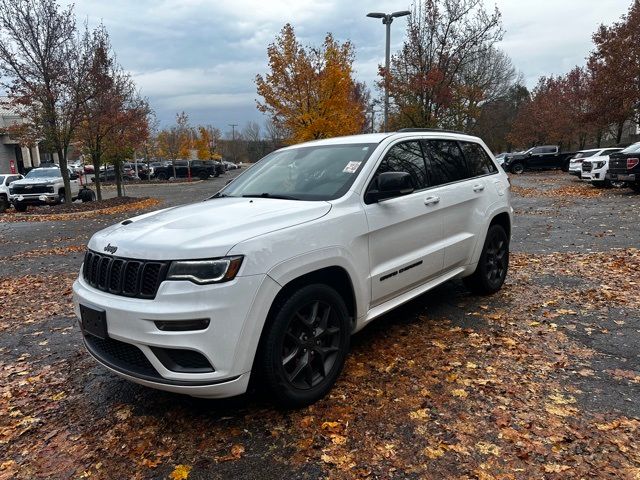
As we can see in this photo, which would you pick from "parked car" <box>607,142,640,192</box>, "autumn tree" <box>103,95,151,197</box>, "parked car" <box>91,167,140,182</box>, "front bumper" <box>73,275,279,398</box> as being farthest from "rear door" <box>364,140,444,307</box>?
"parked car" <box>91,167,140,182</box>

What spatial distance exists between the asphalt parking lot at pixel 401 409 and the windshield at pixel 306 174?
4.75 ft

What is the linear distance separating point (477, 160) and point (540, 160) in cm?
3293

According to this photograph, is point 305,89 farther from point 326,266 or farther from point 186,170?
point 186,170

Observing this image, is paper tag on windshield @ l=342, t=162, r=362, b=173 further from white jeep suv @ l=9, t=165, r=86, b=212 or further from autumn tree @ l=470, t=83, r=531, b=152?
autumn tree @ l=470, t=83, r=531, b=152

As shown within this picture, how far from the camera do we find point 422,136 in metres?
4.60

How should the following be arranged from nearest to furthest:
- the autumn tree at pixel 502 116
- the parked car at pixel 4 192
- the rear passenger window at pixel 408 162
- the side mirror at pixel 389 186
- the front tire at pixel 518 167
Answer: the side mirror at pixel 389 186
the rear passenger window at pixel 408 162
the parked car at pixel 4 192
the front tire at pixel 518 167
the autumn tree at pixel 502 116

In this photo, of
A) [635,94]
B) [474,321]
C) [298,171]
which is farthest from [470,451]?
[635,94]

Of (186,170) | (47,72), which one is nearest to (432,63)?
(47,72)

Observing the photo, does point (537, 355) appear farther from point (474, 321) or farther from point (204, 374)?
point (204, 374)

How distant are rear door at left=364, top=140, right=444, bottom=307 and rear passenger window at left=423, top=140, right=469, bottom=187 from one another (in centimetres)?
14

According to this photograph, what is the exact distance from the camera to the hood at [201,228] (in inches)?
108

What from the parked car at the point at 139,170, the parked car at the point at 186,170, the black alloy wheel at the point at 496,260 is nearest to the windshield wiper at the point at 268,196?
the black alloy wheel at the point at 496,260

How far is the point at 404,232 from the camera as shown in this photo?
3.91m

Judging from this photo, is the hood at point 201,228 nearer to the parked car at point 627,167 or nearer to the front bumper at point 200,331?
the front bumper at point 200,331
